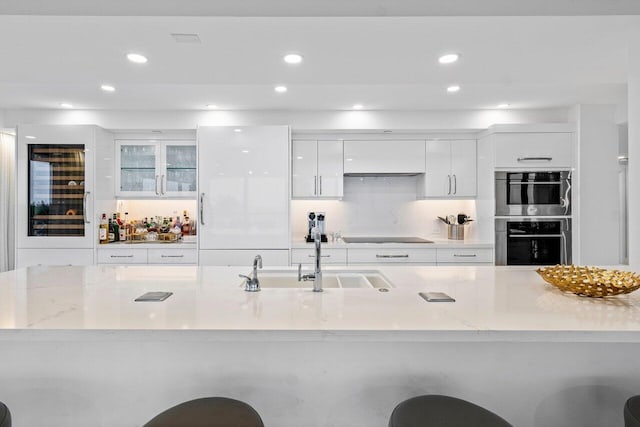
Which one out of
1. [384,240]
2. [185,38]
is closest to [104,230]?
[185,38]

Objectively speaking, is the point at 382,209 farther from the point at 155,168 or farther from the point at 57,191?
the point at 57,191

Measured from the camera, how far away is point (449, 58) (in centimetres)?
232

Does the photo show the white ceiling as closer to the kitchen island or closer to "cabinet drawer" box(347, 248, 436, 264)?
the kitchen island

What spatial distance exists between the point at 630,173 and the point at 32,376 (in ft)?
9.59

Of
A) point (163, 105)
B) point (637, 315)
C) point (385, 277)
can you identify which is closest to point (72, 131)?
point (163, 105)

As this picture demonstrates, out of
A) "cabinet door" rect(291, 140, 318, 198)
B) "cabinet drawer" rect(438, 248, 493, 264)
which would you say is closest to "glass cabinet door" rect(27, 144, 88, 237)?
"cabinet door" rect(291, 140, 318, 198)

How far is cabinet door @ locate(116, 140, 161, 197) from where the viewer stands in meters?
4.14

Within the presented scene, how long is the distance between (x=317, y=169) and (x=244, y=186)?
800mm

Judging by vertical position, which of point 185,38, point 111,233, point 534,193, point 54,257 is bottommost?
point 54,257

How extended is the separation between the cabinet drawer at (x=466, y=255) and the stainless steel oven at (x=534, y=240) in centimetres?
16

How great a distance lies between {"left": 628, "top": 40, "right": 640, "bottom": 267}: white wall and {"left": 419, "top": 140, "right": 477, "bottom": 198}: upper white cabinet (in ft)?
6.76

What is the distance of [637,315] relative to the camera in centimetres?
128

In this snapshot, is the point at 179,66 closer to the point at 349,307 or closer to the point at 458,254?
the point at 349,307

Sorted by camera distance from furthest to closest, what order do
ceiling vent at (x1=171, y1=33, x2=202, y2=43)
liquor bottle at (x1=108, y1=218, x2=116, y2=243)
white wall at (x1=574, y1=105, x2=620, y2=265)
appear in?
liquor bottle at (x1=108, y1=218, x2=116, y2=243) → white wall at (x1=574, y1=105, x2=620, y2=265) → ceiling vent at (x1=171, y1=33, x2=202, y2=43)
